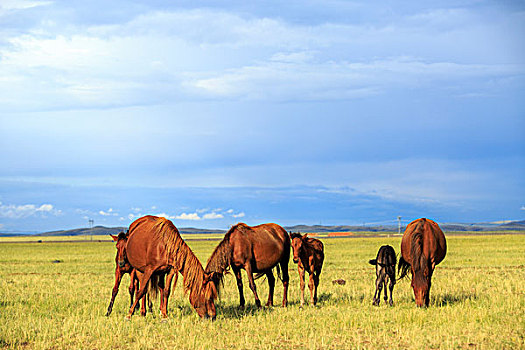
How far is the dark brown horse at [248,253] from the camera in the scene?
13.9 metres

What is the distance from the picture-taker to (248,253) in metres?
14.4

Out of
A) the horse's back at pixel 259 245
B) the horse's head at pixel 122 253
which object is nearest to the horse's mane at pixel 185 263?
the horse's back at pixel 259 245

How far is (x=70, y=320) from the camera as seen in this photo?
13203mm

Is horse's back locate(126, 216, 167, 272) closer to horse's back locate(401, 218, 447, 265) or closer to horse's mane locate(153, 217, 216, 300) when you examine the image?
horse's mane locate(153, 217, 216, 300)

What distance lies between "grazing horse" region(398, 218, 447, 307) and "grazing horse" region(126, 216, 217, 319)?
5.64 m

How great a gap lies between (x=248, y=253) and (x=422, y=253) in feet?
16.1

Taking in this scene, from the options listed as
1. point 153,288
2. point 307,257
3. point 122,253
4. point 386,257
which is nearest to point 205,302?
point 153,288

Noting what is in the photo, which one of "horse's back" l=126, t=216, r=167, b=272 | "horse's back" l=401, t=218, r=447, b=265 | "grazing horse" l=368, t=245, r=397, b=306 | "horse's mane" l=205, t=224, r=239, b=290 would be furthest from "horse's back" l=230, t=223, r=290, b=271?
"horse's back" l=401, t=218, r=447, b=265

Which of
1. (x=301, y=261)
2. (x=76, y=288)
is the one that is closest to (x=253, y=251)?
(x=301, y=261)

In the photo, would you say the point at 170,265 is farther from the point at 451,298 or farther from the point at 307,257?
the point at 451,298

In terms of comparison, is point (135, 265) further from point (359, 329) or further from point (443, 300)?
point (443, 300)

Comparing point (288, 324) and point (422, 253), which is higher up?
point (422, 253)

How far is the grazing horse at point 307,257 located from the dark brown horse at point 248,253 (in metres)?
0.63

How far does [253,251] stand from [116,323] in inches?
163
